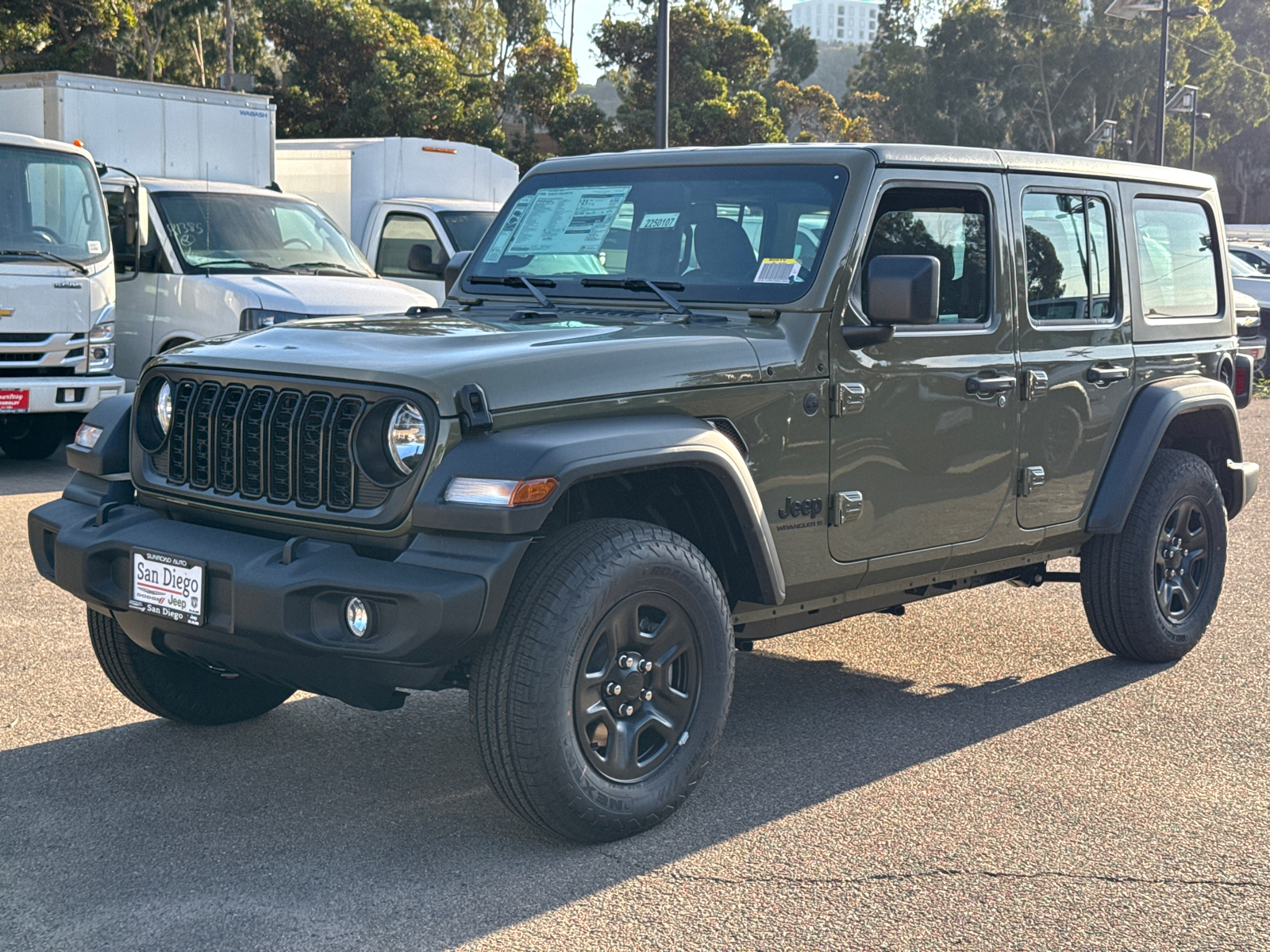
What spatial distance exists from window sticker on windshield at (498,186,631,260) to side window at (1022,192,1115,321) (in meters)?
1.51

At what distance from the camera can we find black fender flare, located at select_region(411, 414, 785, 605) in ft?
12.2

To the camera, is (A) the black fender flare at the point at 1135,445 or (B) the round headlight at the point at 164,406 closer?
(B) the round headlight at the point at 164,406

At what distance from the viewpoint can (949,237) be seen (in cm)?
518

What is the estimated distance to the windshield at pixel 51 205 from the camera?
10.9 meters

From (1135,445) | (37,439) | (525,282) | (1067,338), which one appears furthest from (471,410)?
(37,439)

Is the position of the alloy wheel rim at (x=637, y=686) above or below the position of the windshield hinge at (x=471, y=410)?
below

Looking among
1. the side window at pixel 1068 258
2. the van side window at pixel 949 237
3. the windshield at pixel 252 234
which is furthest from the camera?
the windshield at pixel 252 234

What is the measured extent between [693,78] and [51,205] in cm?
2664

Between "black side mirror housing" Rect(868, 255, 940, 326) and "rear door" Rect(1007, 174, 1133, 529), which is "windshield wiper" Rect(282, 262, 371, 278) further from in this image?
"black side mirror housing" Rect(868, 255, 940, 326)

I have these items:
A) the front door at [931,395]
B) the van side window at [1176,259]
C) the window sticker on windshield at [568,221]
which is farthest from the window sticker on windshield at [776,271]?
the van side window at [1176,259]

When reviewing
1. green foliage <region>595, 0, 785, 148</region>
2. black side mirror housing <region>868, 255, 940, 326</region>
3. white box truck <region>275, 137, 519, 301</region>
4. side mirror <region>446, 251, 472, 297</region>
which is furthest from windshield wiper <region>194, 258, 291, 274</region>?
green foliage <region>595, 0, 785, 148</region>

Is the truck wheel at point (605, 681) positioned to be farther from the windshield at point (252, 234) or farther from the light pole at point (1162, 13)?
the light pole at point (1162, 13)

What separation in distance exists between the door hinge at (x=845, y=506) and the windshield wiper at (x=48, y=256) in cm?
792

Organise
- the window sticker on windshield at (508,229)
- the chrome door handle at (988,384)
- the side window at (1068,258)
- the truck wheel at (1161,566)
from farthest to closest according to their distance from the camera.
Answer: the truck wheel at (1161,566)
the window sticker on windshield at (508,229)
the side window at (1068,258)
the chrome door handle at (988,384)
